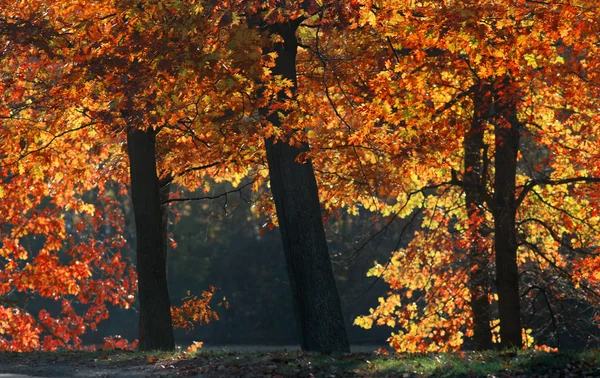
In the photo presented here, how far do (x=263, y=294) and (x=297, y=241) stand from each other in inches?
1546

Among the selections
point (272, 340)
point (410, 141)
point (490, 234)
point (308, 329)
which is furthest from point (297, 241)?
point (272, 340)

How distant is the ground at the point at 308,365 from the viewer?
9.73 meters

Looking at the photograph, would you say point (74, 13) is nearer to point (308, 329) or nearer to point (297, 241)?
point (297, 241)

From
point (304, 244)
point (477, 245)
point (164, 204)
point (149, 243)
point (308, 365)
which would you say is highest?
point (164, 204)

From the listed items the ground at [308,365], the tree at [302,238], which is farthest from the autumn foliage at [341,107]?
the ground at [308,365]

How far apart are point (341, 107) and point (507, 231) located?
4361mm

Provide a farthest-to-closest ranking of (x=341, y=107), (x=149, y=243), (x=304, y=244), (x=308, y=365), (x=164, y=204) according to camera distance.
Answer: (x=164, y=204), (x=341, y=107), (x=149, y=243), (x=304, y=244), (x=308, y=365)

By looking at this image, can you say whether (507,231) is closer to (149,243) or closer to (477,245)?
(477,245)

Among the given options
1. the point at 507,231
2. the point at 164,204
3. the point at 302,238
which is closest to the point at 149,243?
the point at 164,204

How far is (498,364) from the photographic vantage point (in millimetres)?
10070

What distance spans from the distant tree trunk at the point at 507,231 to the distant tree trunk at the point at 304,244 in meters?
5.55

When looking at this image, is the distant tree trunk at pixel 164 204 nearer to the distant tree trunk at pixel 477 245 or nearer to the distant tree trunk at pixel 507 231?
the distant tree trunk at pixel 477 245

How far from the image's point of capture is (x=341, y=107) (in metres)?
17.9

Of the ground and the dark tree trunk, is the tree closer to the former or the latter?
the ground
